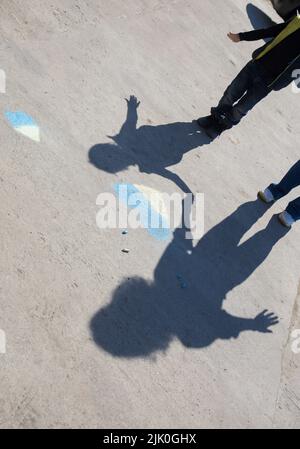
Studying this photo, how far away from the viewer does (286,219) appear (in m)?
4.62

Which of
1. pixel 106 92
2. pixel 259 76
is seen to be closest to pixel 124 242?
pixel 106 92

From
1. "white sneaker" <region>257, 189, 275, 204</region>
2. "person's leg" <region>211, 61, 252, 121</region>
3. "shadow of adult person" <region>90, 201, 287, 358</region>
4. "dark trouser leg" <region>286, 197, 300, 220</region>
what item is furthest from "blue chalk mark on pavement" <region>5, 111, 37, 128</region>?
"dark trouser leg" <region>286, 197, 300, 220</region>

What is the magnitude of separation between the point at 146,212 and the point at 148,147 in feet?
2.64

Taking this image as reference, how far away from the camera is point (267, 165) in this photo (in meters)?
5.24

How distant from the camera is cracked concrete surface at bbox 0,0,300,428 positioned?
279cm

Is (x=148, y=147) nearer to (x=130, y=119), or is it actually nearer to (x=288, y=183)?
(x=130, y=119)

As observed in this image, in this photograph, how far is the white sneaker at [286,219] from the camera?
4.61 metres

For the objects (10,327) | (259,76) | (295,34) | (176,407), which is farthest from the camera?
(259,76)

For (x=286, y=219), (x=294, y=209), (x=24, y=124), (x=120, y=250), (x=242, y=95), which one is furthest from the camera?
(x=242, y=95)

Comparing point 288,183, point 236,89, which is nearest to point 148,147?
point 236,89

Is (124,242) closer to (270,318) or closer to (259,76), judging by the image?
(270,318)

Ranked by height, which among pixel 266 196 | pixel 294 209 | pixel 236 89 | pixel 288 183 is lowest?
pixel 266 196

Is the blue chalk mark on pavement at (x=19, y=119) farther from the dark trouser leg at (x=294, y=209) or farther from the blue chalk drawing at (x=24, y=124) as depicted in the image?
the dark trouser leg at (x=294, y=209)

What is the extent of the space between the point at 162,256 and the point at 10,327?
1.33 metres
